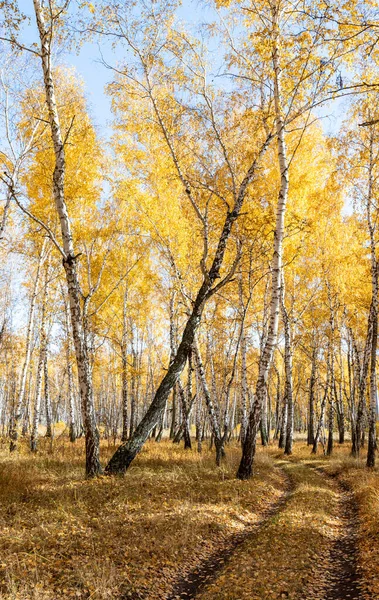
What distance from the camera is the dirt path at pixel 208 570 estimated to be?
15.5 ft

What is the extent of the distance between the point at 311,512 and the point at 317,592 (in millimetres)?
3033

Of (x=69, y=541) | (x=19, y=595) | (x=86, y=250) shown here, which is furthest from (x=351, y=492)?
(x=86, y=250)

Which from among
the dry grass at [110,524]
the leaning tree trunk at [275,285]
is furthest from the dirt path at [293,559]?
the leaning tree trunk at [275,285]

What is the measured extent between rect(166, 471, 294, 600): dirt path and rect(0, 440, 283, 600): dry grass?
4.7 inches

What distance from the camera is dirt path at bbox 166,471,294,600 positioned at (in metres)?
4.72

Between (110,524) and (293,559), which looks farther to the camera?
(110,524)

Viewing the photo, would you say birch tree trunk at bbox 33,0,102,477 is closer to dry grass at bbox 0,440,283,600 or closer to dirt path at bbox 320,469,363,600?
dry grass at bbox 0,440,283,600

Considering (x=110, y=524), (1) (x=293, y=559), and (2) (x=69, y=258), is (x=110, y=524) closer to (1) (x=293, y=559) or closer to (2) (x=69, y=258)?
(1) (x=293, y=559)

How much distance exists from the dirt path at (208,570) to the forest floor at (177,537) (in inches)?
0.6

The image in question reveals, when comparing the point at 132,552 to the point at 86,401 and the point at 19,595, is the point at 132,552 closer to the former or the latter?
the point at 19,595

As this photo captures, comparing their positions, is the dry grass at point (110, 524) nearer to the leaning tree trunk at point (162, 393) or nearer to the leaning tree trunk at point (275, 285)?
the leaning tree trunk at point (162, 393)

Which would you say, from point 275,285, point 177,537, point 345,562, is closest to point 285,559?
point 345,562

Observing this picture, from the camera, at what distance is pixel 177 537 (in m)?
5.88

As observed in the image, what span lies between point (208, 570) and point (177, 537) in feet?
2.40
